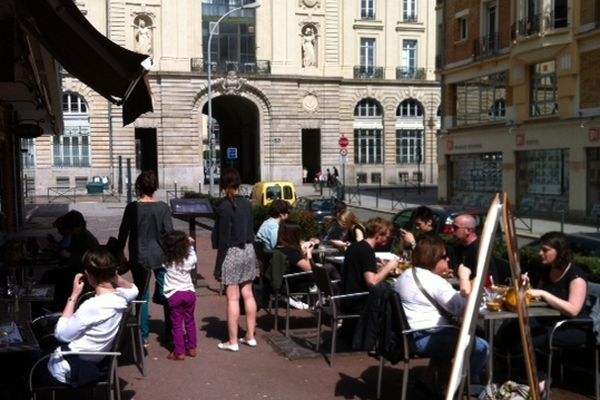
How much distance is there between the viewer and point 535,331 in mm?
6227

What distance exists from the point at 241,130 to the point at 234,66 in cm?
820

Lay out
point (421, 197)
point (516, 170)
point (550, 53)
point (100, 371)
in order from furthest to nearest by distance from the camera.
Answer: point (421, 197), point (516, 170), point (550, 53), point (100, 371)

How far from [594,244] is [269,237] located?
437 centimetres

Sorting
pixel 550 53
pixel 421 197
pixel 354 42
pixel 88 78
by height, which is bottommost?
pixel 421 197

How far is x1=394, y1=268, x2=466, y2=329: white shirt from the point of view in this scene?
557 centimetres

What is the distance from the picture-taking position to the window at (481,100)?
3128cm

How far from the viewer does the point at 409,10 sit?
5922 centimetres

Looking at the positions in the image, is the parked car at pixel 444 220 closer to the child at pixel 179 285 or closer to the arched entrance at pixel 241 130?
the child at pixel 179 285

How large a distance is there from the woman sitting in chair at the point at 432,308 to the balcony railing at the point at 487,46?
2694cm

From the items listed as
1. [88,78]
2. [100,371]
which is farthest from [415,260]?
[88,78]

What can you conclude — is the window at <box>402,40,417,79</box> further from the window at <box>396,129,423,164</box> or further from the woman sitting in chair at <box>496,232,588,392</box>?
the woman sitting in chair at <box>496,232,588,392</box>

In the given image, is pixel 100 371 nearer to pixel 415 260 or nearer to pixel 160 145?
pixel 415 260

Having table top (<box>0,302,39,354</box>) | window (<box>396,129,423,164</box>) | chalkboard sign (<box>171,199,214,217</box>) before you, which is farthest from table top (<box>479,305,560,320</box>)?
window (<box>396,129,423,164</box>)

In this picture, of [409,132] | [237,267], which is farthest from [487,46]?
[409,132]
